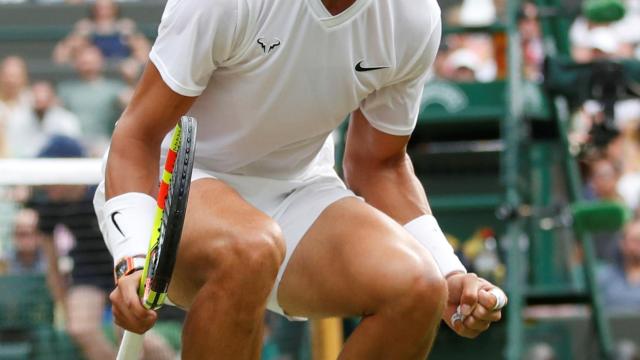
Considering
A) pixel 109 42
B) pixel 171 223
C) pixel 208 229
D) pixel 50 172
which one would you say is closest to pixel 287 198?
pixel 208 229

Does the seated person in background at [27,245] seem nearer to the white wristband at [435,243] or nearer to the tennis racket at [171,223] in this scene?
the white wristband at [435,243]

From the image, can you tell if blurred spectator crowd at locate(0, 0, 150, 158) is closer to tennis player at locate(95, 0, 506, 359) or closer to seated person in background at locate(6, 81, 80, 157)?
seated person in background at locate(6, 81, 80, 157)

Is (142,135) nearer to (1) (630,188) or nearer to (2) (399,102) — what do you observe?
(2) (399,102)

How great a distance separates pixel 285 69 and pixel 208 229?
1.73 ft

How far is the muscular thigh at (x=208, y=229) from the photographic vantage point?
3236mm

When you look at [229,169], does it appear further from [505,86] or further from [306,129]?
[505,86]

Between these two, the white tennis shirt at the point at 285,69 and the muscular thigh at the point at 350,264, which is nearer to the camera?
the white tennis shirt at the point at 285,69

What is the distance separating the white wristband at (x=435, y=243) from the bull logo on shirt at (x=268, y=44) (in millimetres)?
826

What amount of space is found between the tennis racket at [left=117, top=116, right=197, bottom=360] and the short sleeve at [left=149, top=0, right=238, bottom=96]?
38 cm

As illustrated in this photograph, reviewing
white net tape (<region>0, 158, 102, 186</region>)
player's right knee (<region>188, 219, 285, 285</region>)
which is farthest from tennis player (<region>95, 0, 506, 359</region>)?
white net tape (<region>0, 158, 102, 186</region>)

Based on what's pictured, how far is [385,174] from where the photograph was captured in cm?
399

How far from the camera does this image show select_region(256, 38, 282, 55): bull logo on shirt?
3406 mm

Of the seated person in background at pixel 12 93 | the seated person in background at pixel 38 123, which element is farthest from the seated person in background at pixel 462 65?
the seated person in background at pixel 12 93

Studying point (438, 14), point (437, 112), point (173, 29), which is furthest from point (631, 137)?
→ point (173, 29)
